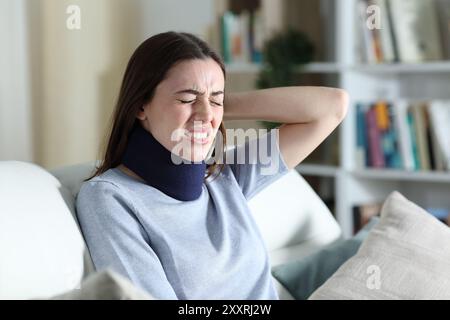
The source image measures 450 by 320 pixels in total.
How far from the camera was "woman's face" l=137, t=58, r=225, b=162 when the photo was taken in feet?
3.89

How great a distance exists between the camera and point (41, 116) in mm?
2791

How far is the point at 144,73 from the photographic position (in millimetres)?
1186

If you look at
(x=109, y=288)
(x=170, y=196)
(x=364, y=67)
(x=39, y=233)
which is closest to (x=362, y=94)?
(x=364, y=67)

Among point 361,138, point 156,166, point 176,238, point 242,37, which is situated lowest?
point 361,138

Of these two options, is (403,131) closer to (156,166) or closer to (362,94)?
(362,94)

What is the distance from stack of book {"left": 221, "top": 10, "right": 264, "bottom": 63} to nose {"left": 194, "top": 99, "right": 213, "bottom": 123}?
184 cm

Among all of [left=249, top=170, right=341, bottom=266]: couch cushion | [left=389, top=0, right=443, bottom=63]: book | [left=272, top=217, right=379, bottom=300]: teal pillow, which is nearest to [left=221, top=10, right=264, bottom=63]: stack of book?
[left=389, top=0, right=443, bottom=63]: book

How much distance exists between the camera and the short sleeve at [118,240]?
1088mm

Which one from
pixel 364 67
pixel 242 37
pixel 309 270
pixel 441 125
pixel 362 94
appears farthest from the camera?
pixel 242 37

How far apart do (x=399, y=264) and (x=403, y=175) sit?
4.64ft

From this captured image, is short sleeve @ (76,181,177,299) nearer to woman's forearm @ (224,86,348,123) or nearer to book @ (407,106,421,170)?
woman's forearm @ (224,86,348,123)
